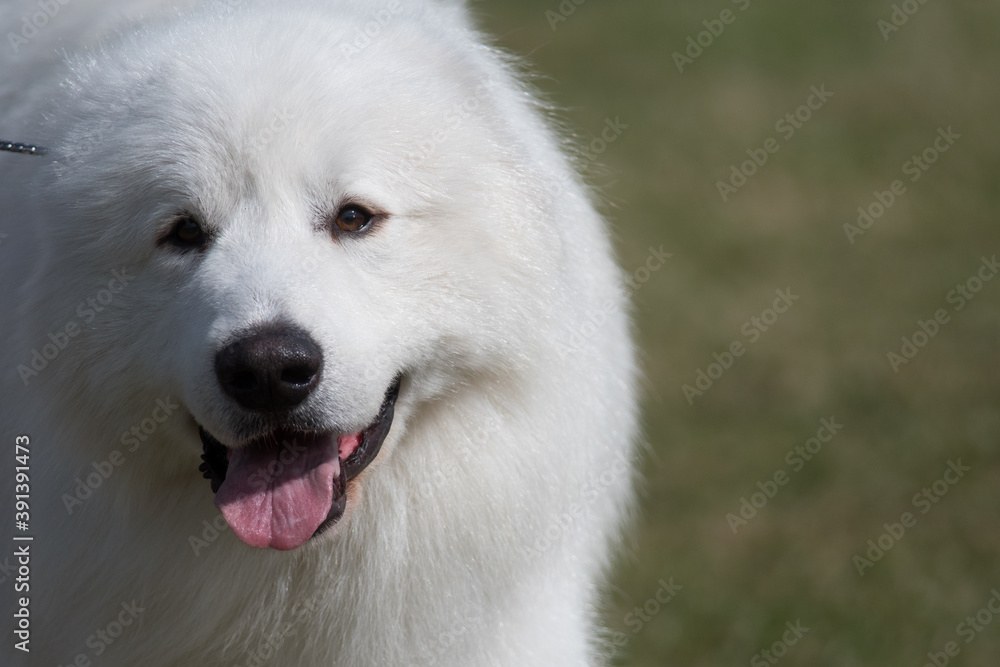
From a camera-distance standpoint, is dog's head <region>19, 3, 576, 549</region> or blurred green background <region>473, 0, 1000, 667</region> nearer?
dog's head <region>19, 3, 576, 549</region>

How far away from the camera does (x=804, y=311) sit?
23.1 feet

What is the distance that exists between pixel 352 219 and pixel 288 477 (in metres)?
0.62

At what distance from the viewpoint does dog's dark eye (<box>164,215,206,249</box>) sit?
2.62 meters

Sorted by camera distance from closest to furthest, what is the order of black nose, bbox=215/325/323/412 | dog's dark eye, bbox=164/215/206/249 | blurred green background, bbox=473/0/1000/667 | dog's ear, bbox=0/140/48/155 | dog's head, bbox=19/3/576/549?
black nose, bbox=215/325/323/412, dog's head, bbox=19/3/576/549, dog's dark eye, bbox=164/215/206/249, dog's ear, bbox=0/140/48/155, blurred green background, bbox=473/0/1000/667

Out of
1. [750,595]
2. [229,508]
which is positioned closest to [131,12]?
[229,508]

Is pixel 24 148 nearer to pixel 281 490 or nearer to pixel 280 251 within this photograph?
pixel 280 251

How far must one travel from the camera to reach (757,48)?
11336 mm

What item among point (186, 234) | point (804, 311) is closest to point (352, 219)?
point (186, 234)

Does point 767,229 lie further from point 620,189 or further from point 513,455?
point 513,455

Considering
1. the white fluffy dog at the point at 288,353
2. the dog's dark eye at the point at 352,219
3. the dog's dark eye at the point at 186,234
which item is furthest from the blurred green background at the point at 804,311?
the dog's dark eye at the point at 186,234

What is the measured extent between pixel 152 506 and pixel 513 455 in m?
0.91

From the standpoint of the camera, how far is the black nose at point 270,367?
2.37 meters

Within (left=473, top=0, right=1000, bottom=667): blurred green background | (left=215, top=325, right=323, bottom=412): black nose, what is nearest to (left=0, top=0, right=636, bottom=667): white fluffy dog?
(left=215, top=325, right=323, bottom=412): black nose

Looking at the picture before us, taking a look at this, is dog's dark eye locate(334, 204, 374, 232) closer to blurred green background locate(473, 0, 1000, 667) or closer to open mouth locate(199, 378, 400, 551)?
open mouth locate(199, 378, 400, 551)
